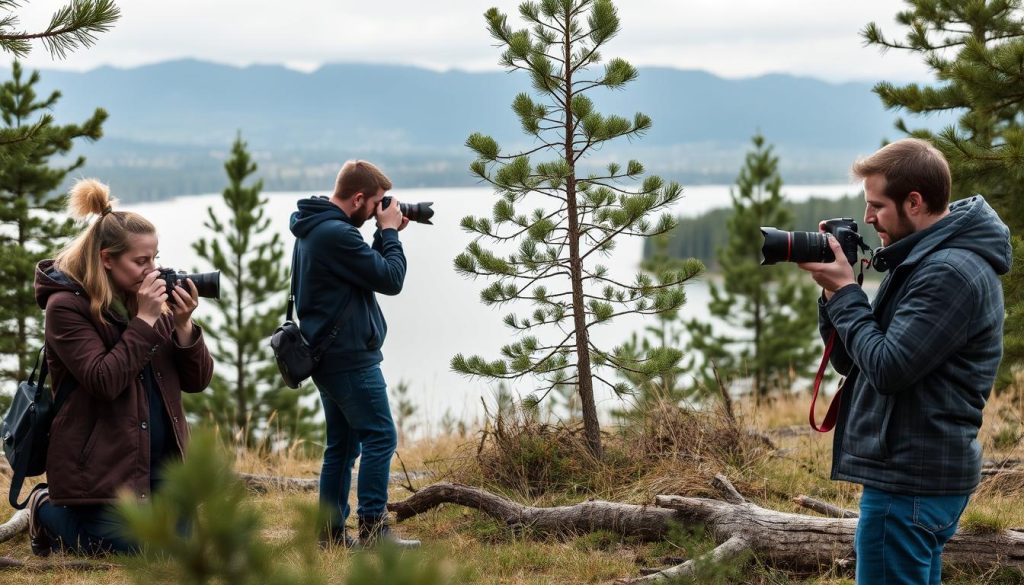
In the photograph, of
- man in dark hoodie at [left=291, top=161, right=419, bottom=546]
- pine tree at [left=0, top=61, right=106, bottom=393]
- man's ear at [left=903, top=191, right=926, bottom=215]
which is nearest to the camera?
man's ear at [left=903, top=191, right=926, bottom=215]

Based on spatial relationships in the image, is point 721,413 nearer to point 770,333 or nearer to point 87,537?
point 87,537

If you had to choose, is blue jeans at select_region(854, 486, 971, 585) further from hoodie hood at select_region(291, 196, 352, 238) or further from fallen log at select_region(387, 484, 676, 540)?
hoodie hood at select_region(291, 196, 352, 238)

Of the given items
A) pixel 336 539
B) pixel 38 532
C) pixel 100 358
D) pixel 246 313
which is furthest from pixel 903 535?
pixel 246 313

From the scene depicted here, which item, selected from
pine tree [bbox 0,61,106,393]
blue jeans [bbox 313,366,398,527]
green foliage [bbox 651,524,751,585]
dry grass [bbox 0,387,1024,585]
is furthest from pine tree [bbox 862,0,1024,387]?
pine tree [bbox 0,61,106,393]

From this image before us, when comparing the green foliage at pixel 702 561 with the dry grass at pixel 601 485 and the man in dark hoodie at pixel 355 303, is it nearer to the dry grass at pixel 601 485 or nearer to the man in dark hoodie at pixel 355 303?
the dry grass at pixel 601 485

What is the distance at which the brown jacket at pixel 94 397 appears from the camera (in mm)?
4238

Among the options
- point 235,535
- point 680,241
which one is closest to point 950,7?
point 235,535

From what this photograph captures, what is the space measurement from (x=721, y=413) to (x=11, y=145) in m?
4.15

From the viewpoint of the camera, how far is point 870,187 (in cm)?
277

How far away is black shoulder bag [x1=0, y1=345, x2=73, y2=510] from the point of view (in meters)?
4.33

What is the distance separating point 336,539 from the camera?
4.71 meters

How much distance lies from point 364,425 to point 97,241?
1478mm

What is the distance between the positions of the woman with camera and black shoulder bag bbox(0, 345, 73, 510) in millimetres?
43

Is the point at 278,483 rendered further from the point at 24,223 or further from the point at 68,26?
the point at 24,223
